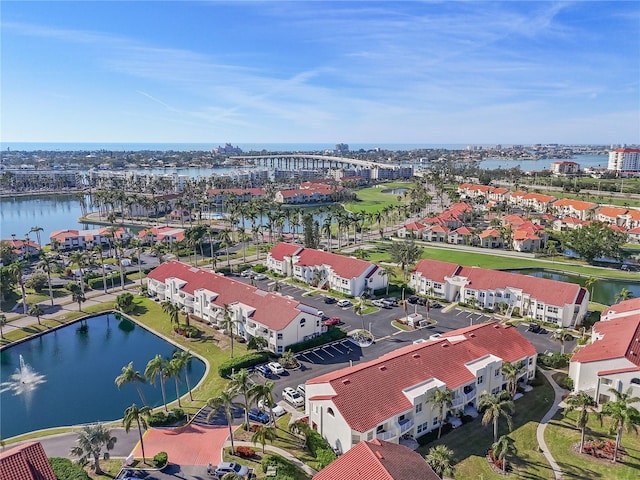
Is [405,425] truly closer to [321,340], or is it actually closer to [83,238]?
[321,340]

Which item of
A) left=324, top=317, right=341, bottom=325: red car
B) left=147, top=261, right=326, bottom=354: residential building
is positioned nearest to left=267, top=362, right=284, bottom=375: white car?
left=147, top=261, right=326, bottom=354: residential building

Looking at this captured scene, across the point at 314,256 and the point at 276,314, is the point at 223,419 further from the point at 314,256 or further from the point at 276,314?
the point at 314,256

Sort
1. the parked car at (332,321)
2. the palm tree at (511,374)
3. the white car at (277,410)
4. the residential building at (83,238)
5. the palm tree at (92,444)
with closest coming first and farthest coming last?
the palm tree at (92,444)
the white car at (277,410)
the palm tree at (511,374)
the parked car at (332,321)
the residential building at (83,238)

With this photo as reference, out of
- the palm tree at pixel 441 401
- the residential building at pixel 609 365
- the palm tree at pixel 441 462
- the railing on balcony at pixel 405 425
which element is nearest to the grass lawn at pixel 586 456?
the residential building at pixel 609 365

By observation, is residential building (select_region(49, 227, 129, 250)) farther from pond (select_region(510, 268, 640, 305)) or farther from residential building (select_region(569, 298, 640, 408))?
residential building (select_region(569, 298, 640, 408))

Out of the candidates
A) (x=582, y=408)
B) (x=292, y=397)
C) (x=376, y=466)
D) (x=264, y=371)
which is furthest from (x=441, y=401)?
(x=264, y=371)

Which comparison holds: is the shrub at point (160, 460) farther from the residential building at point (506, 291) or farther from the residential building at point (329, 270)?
the residential building at point (506, 291)
